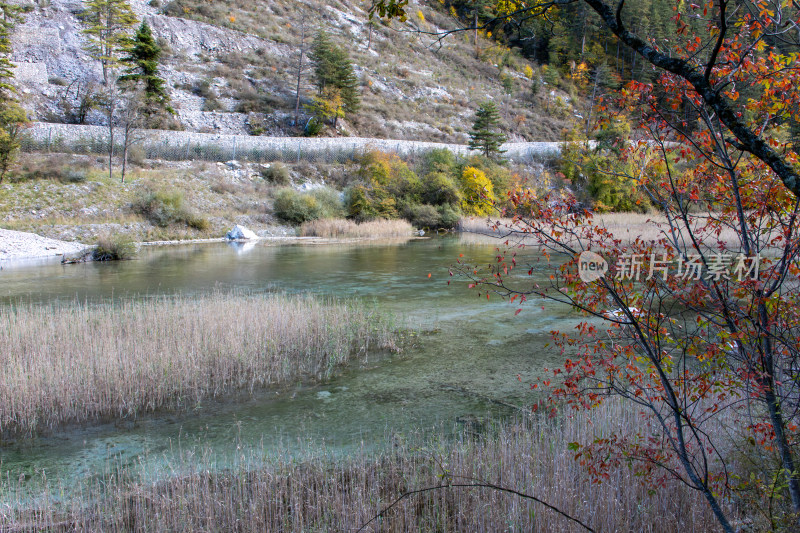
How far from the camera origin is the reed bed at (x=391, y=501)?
423 centimetres

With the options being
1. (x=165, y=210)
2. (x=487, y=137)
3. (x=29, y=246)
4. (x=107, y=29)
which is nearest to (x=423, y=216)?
(x=487, y=137)

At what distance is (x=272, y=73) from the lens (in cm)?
6431

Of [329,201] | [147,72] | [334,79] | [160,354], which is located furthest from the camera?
[334,79]

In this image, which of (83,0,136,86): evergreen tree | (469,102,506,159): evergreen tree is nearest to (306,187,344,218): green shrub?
(469,102,506,159): evergreen tree

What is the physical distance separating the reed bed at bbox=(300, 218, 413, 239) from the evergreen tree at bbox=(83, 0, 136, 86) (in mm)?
28548

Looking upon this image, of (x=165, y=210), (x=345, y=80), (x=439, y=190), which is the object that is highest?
(x=345, y=80)

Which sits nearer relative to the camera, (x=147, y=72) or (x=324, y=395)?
(x=324, y=395)

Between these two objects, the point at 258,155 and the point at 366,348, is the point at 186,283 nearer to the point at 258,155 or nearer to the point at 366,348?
the point at 366,348

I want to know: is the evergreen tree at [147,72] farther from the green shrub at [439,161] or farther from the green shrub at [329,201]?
the green shrub at [439,161]

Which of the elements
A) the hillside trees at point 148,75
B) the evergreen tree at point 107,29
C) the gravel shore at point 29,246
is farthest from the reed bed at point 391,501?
the evergreen tree at point 107,29

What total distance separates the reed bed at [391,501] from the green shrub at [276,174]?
41529 millimetres

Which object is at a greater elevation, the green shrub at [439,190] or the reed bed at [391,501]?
the green shrub at [439,190]

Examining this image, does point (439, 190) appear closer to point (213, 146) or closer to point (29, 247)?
point (213, 146)

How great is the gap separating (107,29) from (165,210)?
32.9 metres
